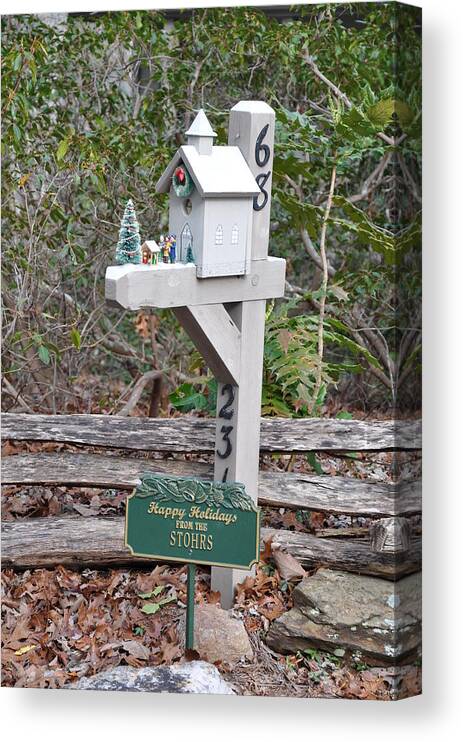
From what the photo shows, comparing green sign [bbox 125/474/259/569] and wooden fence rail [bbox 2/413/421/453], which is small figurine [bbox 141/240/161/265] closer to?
green sign [bbox 125/474/259/569]

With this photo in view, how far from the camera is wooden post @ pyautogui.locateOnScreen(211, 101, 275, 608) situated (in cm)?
597

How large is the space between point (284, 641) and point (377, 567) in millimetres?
528

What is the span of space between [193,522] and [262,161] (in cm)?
160

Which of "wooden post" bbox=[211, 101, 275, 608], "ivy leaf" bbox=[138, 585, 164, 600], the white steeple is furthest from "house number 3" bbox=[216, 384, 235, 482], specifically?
the white steeple

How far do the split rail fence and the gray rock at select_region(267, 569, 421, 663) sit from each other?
88 millimetres

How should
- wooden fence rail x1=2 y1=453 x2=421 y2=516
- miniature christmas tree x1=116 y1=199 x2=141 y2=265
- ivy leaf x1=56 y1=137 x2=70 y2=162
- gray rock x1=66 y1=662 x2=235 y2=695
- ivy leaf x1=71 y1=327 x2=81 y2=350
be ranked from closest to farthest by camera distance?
1. miniature christmas tree x1=116 y1=199 x2=141 y2=265
2. gray rock x1=66 y1=662 x2=235 y2=695
3. wooden fence rail x1=2 y1=453 x2=421 y2=516
4. ivy leaf x1=56 y1=137 x2=70 y2=162
5. ivy leaf x1=71 y1=327 x2=81 y2=350

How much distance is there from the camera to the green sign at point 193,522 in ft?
19.7

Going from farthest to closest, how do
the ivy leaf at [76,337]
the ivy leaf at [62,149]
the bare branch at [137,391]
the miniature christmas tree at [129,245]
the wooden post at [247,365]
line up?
the bare branch at [137,391] → the ivy leaf at [76,337] → the ivy leaf at [62,149] → the wooden post at [247,365] → the miniature christmas tree at [129,245]

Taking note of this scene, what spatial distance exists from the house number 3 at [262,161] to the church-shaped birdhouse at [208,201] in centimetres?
13

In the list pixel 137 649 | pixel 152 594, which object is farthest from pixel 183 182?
pixel 137 649

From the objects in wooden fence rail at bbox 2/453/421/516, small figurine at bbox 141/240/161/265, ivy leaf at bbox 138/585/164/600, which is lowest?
ivy leaf at bbox 138/585/164/600

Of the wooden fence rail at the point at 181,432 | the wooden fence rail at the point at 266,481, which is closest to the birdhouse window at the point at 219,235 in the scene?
the wooden fence rail at the point at 181,432

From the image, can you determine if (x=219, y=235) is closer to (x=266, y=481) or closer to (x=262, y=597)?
(x=266, y=481)

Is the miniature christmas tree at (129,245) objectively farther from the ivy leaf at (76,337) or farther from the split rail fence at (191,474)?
the ivy leaf at (76,337)
